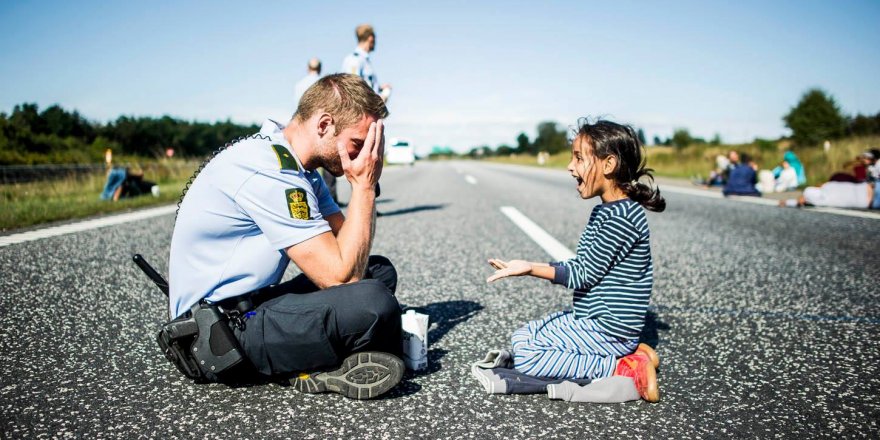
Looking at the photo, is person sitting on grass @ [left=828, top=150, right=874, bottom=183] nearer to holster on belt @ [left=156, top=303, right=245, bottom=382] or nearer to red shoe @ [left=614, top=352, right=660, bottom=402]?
red shoe @ [left=614, top=352, right=660, bottom=402]

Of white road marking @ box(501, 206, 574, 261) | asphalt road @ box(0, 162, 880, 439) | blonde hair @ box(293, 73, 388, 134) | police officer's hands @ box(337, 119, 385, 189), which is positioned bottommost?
asphalt road @ box(0, 162, 880, 439)

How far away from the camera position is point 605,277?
7.72ft

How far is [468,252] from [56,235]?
4.31 meters

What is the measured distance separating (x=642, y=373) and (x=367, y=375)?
108cm

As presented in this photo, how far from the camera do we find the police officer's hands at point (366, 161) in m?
2.18

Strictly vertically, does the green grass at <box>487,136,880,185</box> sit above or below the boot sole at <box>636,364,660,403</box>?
above

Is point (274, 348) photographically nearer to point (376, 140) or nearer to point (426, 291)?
point (376, 140)

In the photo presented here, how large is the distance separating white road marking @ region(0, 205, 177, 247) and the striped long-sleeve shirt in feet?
18.0

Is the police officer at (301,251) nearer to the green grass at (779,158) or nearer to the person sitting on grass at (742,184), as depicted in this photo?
the person sitting on grass at (742,184)

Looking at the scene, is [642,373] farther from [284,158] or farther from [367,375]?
[284,158]

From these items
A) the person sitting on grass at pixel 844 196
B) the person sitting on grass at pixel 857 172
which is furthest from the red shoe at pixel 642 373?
the person sitting on grass at pixel 857 172

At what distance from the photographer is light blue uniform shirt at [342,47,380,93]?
21.9ft

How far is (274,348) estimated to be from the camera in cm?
207

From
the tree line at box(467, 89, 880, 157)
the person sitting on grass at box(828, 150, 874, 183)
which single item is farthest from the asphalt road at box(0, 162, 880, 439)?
A: the tree line at box(467, 89, 880, 157)
